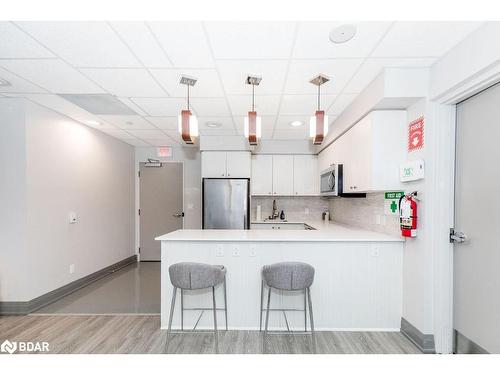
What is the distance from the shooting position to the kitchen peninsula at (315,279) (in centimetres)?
247

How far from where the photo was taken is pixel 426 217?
2.13 meters

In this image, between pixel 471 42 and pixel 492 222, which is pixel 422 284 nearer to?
pixel 492 222

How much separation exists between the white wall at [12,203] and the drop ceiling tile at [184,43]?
226 cm

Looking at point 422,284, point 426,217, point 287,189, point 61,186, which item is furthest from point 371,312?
point 61,186

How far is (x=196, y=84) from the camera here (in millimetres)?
2477

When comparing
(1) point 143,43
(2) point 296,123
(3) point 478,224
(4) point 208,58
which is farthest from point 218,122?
(3) point 478,224

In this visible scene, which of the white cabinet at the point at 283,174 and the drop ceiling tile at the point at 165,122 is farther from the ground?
the drop ceiling tile at the point at 165,122

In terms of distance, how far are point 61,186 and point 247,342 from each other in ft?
10.5

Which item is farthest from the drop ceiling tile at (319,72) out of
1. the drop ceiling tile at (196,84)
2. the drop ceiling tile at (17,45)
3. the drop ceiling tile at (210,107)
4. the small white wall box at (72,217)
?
the small white wall box at (72,217)

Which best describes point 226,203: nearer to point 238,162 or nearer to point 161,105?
point 238,162

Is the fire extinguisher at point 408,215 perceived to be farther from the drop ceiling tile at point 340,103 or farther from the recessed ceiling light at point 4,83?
the recessed ceiling light at point 4,83

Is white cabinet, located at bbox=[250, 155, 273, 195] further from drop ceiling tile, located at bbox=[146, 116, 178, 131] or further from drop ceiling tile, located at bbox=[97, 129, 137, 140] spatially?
drop ceiling tile, located at bbox=[97, 129, 137, 140]

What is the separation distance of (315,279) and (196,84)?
7.71 feet

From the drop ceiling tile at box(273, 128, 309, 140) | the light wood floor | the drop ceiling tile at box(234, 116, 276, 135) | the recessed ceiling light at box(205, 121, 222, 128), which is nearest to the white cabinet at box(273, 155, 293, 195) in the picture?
the drop ceiling tile at box(273, 128, 309, 140)
